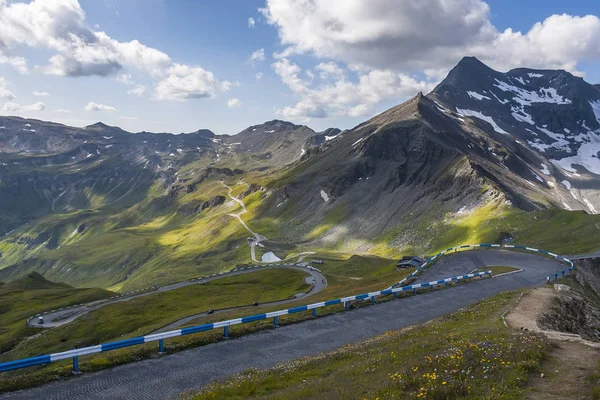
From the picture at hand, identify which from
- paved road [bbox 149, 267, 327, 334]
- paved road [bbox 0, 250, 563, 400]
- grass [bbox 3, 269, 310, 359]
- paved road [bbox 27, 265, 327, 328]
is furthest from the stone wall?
grass [bbox 3, 269, 310, 359]

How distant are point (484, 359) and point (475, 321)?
13725mm

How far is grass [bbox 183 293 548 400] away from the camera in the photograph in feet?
50.5

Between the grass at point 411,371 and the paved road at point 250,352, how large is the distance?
2.55 m

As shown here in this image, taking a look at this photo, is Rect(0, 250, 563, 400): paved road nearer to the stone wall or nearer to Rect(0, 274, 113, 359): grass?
the stone wall

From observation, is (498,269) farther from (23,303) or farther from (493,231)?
(23,303)

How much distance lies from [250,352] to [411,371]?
12145 millimetres

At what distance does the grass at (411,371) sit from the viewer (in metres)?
15.4

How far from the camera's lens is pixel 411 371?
17.4 m

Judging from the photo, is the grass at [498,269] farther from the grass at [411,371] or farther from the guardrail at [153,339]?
the grass at [411,371]

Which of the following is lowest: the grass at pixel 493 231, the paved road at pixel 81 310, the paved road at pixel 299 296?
the paved road at pixel 81 310

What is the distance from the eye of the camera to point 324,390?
17000 millimetres

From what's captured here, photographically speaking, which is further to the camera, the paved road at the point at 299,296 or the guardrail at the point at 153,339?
the paved road at the point at 299,296

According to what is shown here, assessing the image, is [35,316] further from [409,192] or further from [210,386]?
[409,192]

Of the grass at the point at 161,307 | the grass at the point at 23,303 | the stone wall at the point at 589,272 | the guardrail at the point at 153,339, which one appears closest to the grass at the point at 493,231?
the stone wall at the point at 589,272
